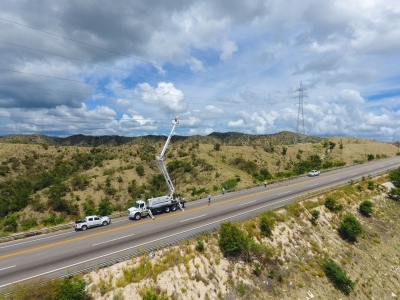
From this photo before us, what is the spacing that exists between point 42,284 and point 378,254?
37177 mm

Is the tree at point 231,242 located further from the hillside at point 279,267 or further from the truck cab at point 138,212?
the truck cab at point 138,212

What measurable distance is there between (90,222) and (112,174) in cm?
5102

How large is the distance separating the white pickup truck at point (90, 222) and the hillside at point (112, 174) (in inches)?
240

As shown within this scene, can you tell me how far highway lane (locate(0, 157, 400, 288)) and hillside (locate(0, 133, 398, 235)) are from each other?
8557 millimetres

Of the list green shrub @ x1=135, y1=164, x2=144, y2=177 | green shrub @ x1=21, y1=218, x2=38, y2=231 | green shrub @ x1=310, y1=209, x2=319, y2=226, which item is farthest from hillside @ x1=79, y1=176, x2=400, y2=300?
green shrub @ x1=135, y1=164, x2=144, y2=177

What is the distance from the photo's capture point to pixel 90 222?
2819 centimetres

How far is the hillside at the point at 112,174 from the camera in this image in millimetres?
55062

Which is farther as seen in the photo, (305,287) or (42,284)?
(305,287)

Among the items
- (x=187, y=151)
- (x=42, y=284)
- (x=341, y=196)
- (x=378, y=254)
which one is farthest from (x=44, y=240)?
(x=187, y=151)

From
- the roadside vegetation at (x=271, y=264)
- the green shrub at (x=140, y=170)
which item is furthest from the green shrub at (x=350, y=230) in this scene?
the green shrub at (x=140, y=170)

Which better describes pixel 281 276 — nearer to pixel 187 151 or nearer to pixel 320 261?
pixel 320 261

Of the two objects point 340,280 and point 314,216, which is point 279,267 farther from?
point 314,216

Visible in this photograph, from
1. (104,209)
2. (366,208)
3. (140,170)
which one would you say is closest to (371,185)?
(366,208)

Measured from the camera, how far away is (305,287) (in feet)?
71.7
